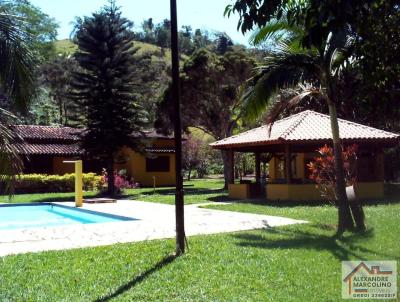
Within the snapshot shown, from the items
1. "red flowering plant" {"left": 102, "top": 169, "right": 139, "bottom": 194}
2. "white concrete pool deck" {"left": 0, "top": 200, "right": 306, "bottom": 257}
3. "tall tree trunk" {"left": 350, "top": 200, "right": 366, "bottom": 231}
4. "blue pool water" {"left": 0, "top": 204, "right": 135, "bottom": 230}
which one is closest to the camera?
"white concrete pool deck" {"left": 0, "top": 200, "right": 306, "bottom": 257}

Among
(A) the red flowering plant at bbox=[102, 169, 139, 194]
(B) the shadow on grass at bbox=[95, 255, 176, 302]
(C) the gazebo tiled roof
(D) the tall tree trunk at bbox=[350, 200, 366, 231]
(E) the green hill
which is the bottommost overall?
(B) the shadow on grass at bbox=[95, 255, 176, 302]

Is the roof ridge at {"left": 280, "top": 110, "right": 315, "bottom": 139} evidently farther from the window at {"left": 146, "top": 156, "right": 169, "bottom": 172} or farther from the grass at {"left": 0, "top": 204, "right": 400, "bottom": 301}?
the window at {"left": 146, "top": 156, "right": 169, "bottom": 172}

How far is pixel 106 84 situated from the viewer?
27625mm

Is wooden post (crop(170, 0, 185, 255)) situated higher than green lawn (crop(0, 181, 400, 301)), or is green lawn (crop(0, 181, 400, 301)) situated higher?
wooden post (crop(170, 0, 185, 255))

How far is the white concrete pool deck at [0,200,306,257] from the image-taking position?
35.7ft

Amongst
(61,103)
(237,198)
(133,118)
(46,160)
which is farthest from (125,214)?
(61,103)

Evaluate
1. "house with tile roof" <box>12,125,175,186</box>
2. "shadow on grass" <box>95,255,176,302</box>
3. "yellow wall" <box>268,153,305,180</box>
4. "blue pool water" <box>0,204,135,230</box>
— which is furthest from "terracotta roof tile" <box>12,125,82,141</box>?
"shadow on grass" <box>95,255,176,302</box>

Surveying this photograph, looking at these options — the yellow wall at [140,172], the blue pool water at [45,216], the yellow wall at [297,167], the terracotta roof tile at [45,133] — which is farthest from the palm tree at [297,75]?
the yellow wall at [140,172]

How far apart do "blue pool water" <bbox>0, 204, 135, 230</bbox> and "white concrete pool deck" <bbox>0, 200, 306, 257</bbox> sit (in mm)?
2404

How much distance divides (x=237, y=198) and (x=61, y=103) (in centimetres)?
3580

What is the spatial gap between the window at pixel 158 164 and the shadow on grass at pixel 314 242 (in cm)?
2761

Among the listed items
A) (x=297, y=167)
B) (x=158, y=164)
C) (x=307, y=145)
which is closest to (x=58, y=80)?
(x=158, y=164)

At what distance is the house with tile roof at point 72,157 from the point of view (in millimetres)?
35594

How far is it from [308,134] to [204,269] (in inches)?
572
